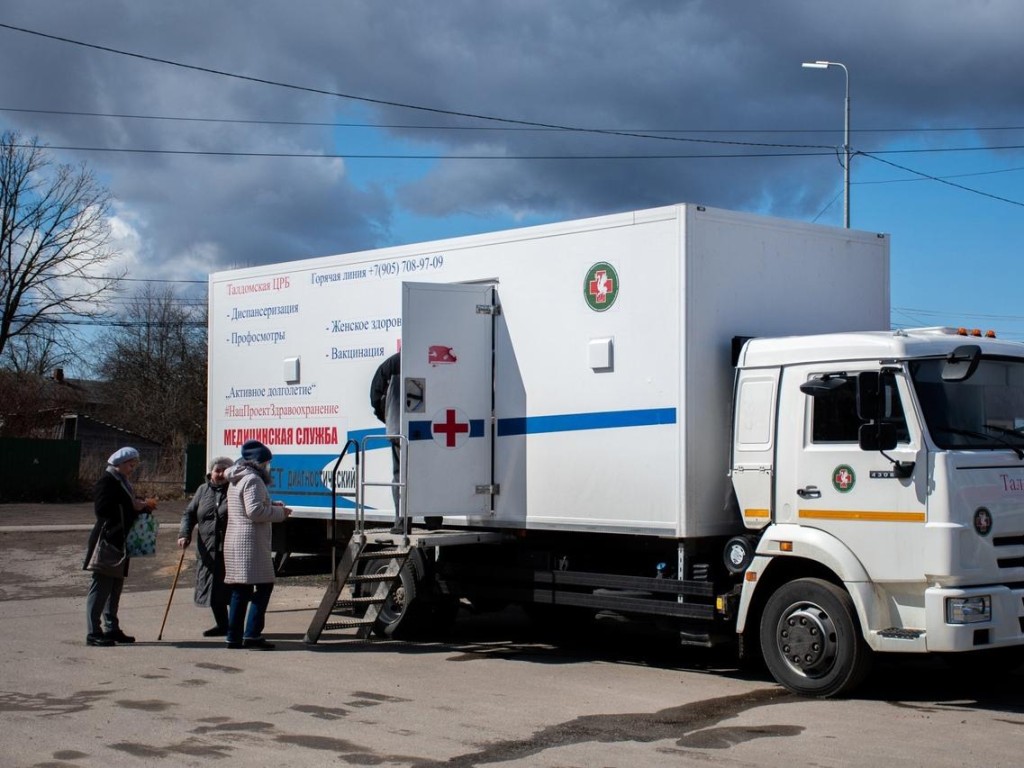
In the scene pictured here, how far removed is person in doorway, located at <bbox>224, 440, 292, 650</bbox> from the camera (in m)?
11.1

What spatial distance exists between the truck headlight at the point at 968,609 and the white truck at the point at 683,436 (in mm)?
15

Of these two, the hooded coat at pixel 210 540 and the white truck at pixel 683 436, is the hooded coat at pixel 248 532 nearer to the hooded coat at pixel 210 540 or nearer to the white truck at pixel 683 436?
the hooded coat at pixel 210 540

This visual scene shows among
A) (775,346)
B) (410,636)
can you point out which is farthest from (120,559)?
(775,346)

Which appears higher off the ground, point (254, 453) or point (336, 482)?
point (254, 453)

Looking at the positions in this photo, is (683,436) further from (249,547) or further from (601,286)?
(249,547)

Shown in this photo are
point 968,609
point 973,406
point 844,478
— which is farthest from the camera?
point 844,478

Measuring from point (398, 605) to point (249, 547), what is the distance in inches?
65.3

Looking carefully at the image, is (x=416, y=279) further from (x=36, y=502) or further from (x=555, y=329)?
(x=36, y=502)

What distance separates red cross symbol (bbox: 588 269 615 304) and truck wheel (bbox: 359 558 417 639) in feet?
10.8

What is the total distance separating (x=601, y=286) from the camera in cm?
1032

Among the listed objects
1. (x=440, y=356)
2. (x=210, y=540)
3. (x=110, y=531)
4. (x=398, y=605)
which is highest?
(x=440, y=356)

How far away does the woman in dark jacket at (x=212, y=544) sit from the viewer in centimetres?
1198

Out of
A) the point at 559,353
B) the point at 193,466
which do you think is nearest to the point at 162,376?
the point at 193,466

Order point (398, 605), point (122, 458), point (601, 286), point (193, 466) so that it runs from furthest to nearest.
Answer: point (193, 466) < point (398, 605) < point (122, 458) < point (601, 286)
